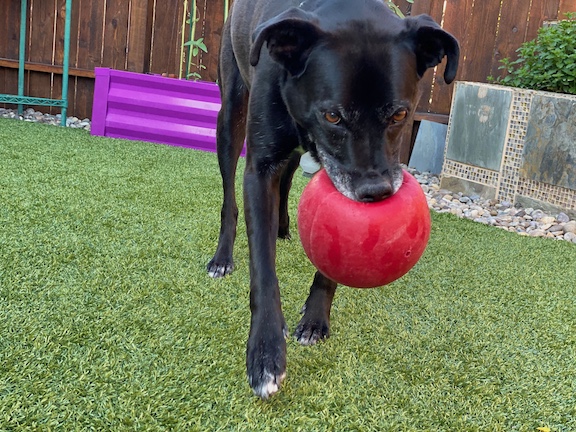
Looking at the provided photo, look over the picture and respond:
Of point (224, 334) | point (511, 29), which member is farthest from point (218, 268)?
point (511, 29)

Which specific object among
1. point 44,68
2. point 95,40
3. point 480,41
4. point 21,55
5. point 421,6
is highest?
point 421,6

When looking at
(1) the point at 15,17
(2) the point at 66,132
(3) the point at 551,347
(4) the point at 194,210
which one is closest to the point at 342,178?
(3) the point at 551,347

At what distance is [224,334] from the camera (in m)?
2.10

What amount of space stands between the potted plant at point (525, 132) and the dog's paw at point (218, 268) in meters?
3.05

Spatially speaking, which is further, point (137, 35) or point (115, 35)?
point (115, 35)

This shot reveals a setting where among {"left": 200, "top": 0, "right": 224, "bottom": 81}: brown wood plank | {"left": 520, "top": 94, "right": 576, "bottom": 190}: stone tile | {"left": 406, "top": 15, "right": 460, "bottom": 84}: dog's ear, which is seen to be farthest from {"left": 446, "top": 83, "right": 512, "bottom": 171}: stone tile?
{"left": 200, "top": 0, "right": 224, "bottom": 81}: brown wood plank

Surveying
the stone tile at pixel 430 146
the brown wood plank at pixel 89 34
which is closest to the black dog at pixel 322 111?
the stone tile at pixel 430 146

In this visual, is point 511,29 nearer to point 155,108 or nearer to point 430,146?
point 430,146

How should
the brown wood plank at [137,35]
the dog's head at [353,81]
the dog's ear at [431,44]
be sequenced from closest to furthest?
the dog's head at [353,81], the dog's ear at [431,44], the brown wood plank at [137,35]

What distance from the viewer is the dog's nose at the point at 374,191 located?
1.88m

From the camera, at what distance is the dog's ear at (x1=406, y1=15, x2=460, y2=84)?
2.15m

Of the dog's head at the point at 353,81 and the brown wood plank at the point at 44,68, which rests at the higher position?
the dog's head at the point at 353,81

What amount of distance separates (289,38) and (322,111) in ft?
1.00

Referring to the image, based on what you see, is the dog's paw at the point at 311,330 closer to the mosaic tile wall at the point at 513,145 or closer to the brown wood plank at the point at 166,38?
the mosaic tile wall at the point at 513,145
